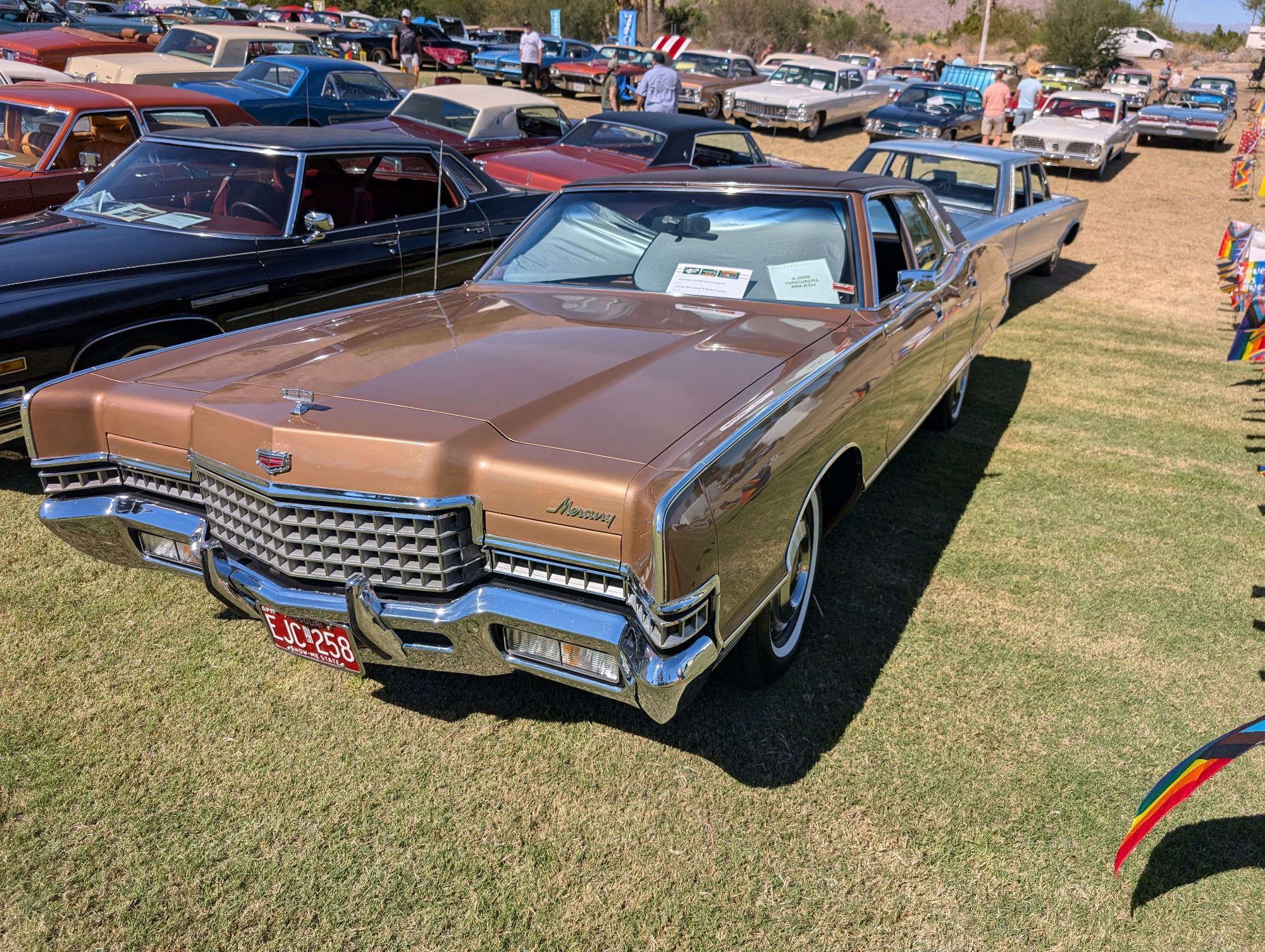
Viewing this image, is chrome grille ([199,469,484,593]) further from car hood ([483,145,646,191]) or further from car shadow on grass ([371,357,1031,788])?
car hood ([483,145,646,191])

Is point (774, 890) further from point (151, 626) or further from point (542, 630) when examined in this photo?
point (151, 626)

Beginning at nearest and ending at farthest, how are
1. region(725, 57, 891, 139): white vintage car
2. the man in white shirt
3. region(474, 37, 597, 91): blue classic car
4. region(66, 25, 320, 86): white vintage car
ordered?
region(66, 25, 320, 86): white vintage car
region(725, 57, 891, 139): white vintage car
the man in white shirt
region(474, 37, 597, 91): blue classic car

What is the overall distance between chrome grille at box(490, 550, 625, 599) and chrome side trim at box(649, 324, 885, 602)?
14cm

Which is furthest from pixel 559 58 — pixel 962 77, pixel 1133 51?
pixel 1133 51

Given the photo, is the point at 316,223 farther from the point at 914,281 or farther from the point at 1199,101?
the point at 1199,101

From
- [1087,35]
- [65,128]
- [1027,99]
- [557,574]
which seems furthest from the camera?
[1087,35]

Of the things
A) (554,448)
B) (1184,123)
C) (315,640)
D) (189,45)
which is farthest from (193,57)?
(1184,123)

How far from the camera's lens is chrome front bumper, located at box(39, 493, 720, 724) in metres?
2.40

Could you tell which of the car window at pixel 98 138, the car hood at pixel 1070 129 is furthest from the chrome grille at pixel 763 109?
the car window at pixel 98 138

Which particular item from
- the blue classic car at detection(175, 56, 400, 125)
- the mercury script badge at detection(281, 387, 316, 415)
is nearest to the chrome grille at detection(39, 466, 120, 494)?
the mercury script badge at detection(281, 387, 316, 415)

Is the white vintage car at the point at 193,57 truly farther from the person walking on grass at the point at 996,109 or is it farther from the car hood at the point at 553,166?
the person walking on grass at the point at 996,109

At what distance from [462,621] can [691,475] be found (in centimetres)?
73

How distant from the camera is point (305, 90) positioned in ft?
41.1

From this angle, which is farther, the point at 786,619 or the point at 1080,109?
the point at 1080,109
